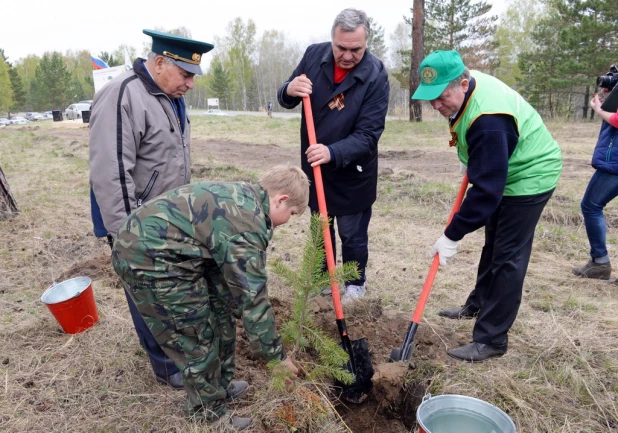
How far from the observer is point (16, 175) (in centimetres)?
885

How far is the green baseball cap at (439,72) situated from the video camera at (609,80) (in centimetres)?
239

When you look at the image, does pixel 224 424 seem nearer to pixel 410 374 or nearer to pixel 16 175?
pixel 410 374

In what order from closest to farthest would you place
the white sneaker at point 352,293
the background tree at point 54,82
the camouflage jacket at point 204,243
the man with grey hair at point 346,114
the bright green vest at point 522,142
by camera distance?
the camouflage jacket at point 204,243 < the bright green vest at point 522,142 < the man with grey hair at point 346,114 < the white sneaker at point 352,293 < the background tree at point 54,82

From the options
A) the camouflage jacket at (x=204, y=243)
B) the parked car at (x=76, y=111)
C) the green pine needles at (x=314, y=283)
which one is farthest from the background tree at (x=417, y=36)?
the parked car at (x=76, y=111)

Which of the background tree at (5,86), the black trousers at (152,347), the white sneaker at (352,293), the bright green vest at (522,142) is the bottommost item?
→ the white sneaker at (352,293)

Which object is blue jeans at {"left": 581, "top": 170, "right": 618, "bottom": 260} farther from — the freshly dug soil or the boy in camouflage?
the boy in camouflage

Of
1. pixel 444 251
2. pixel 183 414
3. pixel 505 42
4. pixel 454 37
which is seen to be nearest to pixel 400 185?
pixel 444 251

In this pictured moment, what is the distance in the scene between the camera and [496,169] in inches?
89.1

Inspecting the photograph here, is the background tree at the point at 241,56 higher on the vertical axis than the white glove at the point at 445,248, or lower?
higher

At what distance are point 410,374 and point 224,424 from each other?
45.8 inches

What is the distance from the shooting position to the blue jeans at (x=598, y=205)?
12.8 feet

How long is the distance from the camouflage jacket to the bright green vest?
1.30 meters

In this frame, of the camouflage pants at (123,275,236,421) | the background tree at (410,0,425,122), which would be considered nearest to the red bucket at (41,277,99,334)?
the camouflage pants at (123,275,236,421)

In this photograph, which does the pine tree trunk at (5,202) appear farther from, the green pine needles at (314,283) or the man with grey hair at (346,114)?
the green pine needles at (314,283)
